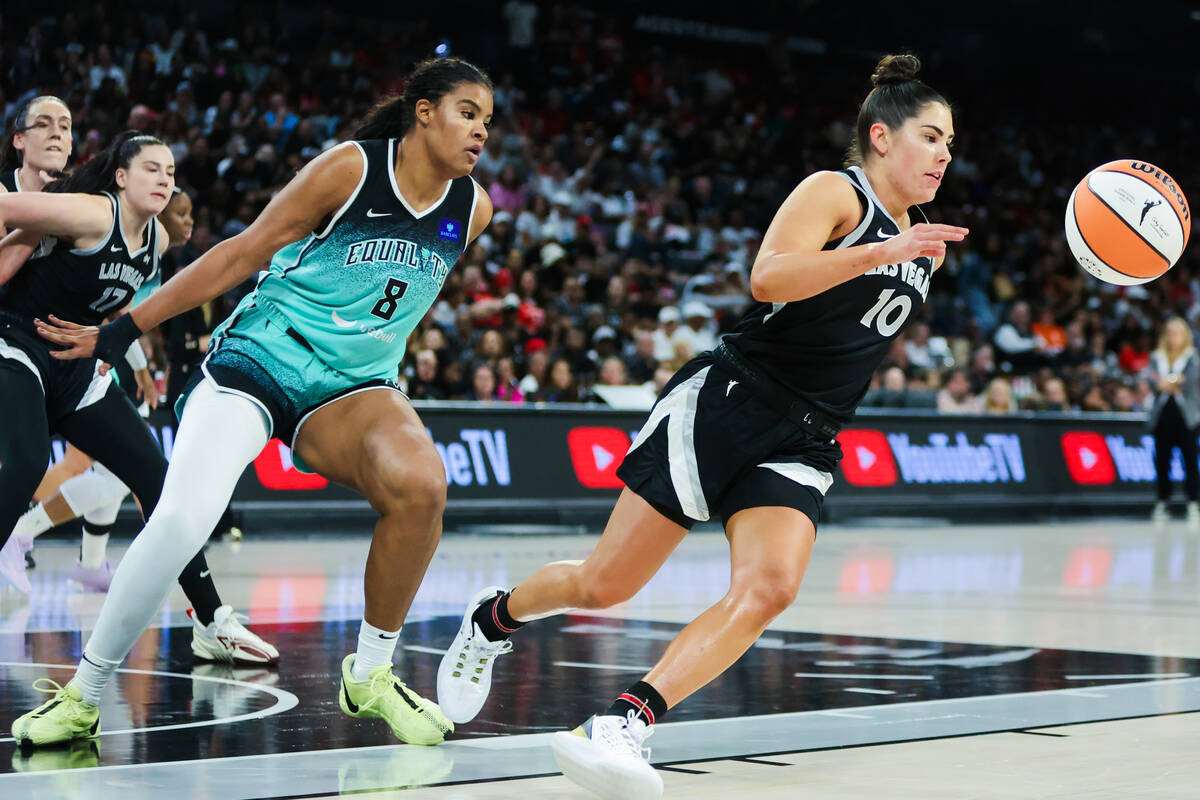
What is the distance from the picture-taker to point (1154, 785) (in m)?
4.07

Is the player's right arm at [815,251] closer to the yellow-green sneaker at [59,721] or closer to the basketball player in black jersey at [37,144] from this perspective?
the yellow-green sneaker at [59,721]

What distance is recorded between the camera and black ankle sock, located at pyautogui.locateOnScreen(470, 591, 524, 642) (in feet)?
15.8

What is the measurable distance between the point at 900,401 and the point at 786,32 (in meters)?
13.5

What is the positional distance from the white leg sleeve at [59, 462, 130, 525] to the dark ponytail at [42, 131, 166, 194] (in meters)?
3.03

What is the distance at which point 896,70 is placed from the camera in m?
4.59

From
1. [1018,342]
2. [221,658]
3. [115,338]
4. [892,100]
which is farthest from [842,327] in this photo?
[1018,342]

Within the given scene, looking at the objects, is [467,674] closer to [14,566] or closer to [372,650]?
[372,650]

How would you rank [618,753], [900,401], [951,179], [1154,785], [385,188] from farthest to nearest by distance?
[951,179], [900,401], [385,188], [1154,785], [618,753]

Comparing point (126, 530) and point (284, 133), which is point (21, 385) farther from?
point (284, 133)

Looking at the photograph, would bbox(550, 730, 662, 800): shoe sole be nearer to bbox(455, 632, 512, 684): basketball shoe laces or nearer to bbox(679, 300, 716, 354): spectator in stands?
bbox(455, 632, 512, 684): basketball shoe laces

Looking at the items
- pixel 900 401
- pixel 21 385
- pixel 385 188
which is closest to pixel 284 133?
pixel 900 401

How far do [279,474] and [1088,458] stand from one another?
10001 mm

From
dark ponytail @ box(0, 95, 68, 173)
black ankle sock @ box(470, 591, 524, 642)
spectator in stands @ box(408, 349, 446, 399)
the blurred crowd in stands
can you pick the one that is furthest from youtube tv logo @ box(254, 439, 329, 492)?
black ankle sock @ box(470, 591, 524, 642)

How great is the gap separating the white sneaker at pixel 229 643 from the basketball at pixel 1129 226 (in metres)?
3.45
